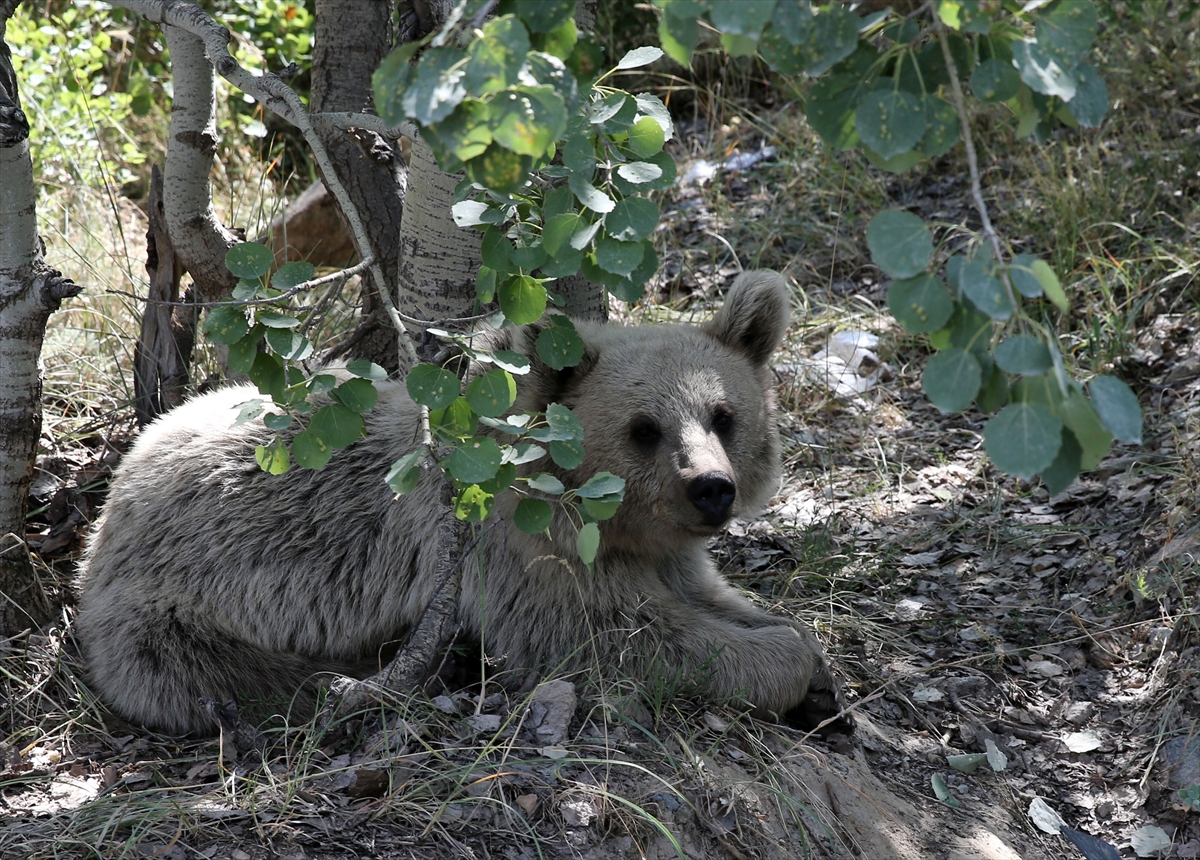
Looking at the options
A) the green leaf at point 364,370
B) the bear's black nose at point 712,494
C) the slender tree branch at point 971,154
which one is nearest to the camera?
the slender tree branch at point 971,154

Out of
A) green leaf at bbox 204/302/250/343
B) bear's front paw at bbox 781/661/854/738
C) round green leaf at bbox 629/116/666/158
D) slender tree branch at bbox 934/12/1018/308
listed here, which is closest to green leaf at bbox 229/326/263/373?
green leaf at bbox 204/302/250/343

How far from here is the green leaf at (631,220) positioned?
2.69 m

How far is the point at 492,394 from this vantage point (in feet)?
8.96

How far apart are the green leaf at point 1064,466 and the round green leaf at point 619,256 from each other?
1.17m

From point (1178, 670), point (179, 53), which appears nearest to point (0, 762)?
point (179, 53)

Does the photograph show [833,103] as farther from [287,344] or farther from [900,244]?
Result: [287,344]

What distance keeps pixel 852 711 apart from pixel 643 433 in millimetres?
1271

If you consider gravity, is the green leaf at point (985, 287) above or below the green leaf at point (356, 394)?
above

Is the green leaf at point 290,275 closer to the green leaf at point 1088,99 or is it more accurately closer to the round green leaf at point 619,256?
the round green leaf at point 619,256

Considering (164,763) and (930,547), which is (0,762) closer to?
(164,763)

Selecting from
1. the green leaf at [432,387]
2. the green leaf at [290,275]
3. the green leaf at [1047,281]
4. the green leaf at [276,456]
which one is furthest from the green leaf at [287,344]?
the green leaf at [1047,281]

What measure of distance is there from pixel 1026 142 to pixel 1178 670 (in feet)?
14.3

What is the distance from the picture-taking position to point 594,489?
269 centimetres

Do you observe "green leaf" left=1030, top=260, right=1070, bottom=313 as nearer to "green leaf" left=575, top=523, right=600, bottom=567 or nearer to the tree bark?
"green leaf" left=575, top=523, right=600, bottom=567
